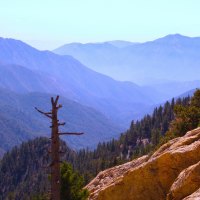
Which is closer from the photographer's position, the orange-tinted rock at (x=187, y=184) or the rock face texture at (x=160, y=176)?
the orange-tinted rock at (x=187, y=184)

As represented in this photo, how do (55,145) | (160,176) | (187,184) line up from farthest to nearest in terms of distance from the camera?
(160,176) < (55,145) < (187,184)

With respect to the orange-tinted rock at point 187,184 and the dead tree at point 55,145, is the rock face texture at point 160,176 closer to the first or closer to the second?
the orange-tinted rock at point 187,184

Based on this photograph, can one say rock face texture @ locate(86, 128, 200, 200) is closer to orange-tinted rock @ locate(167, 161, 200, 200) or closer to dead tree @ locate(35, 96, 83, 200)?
orange-tinted rock @ locate(167, 161, 200, 200)

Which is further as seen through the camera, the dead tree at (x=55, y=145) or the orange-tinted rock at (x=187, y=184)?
the dead tree at (x=55, y=145)

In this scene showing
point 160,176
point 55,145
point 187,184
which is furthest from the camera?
point 160,176

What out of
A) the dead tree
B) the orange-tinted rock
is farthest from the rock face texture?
the dead tree

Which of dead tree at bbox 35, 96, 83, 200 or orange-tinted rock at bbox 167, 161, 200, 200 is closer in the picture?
orange-tinted rock at bbox 167, 161, 200, 200

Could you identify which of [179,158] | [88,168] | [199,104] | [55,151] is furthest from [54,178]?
[88,168]

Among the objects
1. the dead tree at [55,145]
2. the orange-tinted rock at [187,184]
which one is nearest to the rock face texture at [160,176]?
the orange-tinted rock at [187,184]

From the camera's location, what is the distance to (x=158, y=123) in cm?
16362

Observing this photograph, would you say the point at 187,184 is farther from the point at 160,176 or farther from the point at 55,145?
the point at 55,145

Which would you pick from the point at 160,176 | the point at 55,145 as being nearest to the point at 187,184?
the point at 160,176

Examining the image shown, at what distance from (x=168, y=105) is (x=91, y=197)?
144786 millimetres

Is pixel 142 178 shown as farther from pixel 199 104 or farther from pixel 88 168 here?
pixel 88 168
